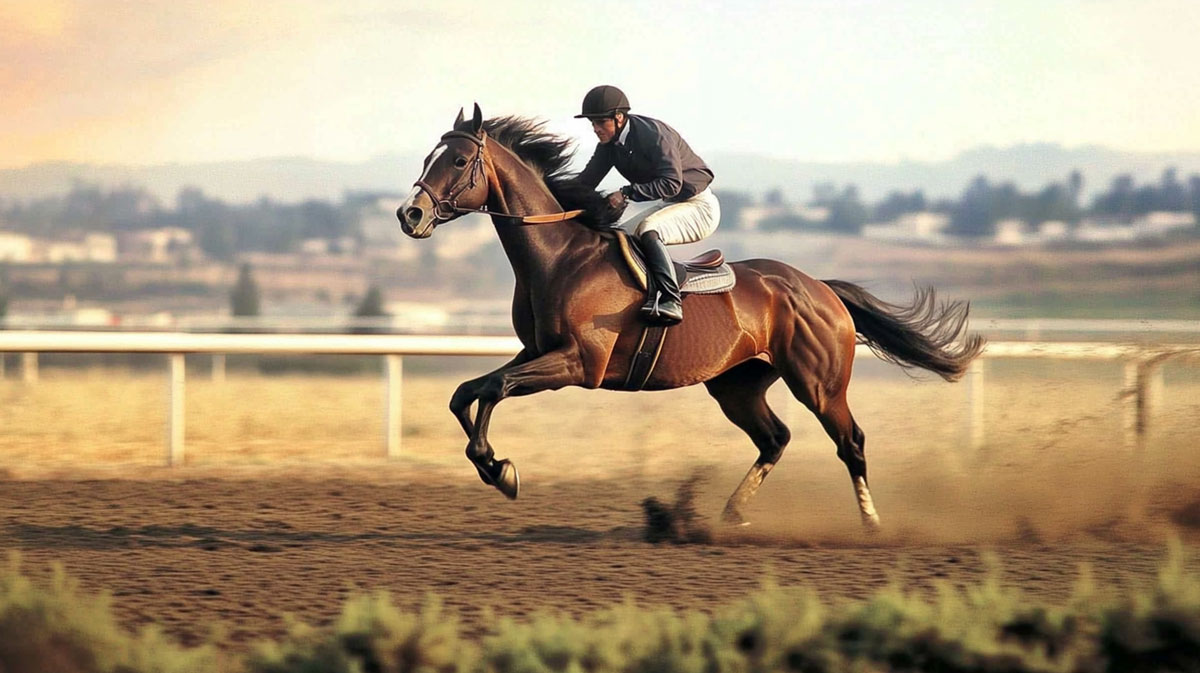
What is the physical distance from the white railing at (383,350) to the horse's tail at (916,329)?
1.12 m

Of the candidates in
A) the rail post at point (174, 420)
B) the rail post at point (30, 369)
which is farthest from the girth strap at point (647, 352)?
the rail post at point (30, 369)

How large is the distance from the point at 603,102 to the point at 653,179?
1.38ft

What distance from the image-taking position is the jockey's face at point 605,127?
20.3 ft

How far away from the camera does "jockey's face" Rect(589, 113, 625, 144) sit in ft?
20.3

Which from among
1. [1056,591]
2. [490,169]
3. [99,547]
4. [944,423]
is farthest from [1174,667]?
[944,423]

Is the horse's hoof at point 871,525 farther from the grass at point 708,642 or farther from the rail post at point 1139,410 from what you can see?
the grass at point 708,642

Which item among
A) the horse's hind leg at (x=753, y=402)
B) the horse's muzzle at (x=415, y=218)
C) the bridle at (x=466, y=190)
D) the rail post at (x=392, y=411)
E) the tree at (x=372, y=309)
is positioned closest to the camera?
the horse's muzzle at (x=415, y=218)

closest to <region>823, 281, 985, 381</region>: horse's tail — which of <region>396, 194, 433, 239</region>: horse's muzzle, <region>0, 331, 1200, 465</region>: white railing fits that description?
<region>0, 331, 1200, 465</region>: white railing

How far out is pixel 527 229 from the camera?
6.05 m

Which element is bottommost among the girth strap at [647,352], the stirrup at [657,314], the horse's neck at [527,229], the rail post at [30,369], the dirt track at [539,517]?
the rail post at [30,369]

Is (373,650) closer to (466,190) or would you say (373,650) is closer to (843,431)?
(466,190)

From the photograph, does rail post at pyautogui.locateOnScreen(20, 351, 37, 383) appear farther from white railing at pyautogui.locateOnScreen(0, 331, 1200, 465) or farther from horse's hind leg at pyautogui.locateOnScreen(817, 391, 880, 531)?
horse's hind leg at pyautogui.locateOnScreen(817, 391, 880, 531)

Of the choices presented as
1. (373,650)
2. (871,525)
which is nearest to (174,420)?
(871,525)

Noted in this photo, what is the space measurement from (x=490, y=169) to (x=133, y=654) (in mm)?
3265
